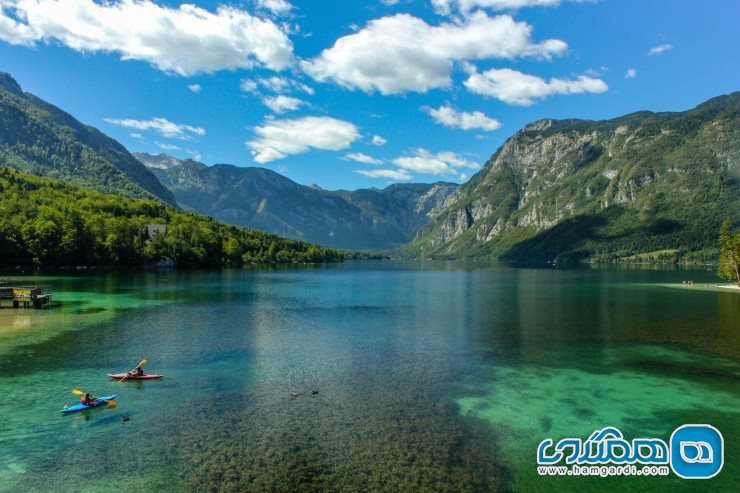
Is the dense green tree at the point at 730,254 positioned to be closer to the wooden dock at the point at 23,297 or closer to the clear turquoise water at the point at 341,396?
Result: the clear turquoise water at the point at 341,396

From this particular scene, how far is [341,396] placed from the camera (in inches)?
1228

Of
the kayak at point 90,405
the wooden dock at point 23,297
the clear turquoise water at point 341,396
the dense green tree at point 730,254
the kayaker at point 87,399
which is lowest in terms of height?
the clear turquoise water at point 341,396

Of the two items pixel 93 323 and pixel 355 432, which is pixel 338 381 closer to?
pixel 355 432

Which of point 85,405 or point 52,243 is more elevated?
point 52,243

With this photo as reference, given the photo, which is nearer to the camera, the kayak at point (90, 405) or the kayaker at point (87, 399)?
the kayak at point (90, 405)

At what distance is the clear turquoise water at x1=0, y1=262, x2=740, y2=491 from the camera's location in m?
20.6

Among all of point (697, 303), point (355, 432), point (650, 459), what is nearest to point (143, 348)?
point (355, 432)

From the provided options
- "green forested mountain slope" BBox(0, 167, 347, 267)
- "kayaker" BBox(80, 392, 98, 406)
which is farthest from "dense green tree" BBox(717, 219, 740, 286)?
"green forested mountain slope" BBox(0, 167, 347, 267)

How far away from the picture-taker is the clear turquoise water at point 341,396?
2056 centimetres

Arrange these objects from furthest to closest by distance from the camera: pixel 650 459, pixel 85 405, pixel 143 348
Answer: pixel 143 348, pixel 85 405, pixel 650 459

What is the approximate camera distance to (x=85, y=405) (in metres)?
27.9

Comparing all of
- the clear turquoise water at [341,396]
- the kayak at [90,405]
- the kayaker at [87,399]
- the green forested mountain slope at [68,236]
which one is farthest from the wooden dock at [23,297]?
the green forested mountain slope at [68,236]

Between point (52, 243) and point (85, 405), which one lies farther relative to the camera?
point (52, 243)

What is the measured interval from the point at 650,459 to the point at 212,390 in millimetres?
27089
